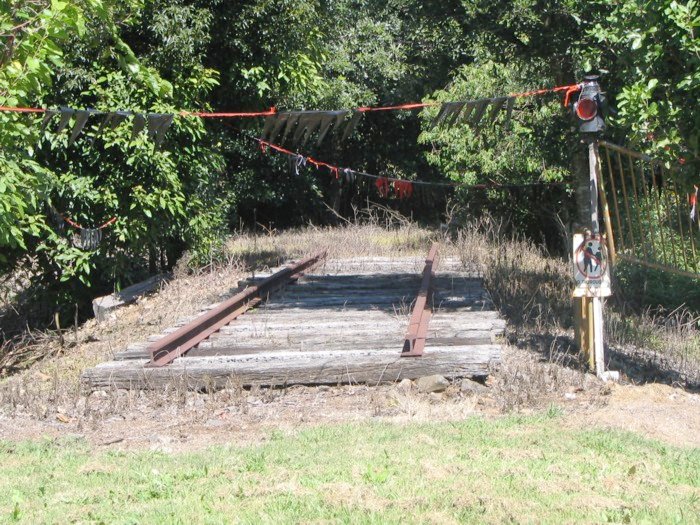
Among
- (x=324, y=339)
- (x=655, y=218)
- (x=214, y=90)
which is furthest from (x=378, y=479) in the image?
(x=214, y=90)

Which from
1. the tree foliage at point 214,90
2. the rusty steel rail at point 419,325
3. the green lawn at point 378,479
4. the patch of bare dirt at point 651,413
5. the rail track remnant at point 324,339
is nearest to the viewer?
the green lawn at point 378,479

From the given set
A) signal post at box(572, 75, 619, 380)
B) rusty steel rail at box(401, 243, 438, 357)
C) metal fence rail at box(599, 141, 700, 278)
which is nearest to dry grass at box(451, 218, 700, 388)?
signal post at box(572, 75, 619, 380)

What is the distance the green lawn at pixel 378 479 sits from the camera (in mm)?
5051

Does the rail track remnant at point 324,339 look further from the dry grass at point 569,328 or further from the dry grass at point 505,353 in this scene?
the dry grass at point 569,328

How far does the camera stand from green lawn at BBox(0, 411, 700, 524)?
16.6ft

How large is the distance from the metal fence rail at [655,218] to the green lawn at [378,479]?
254 centimetres

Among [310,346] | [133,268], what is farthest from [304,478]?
[133,268]

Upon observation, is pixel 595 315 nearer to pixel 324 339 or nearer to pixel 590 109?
pixel 590 109

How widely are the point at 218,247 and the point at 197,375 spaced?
7659mm

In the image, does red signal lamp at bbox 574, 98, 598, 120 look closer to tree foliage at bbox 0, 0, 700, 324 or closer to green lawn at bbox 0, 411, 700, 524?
tree foliage at bbox 0, 0, 700, 324

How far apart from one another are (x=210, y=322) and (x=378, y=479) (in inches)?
203

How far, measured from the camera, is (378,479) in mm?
5559

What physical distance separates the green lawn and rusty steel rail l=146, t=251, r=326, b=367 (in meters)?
2.12

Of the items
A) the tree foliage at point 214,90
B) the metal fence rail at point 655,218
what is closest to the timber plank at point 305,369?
the metal fence rail at point 655,218
